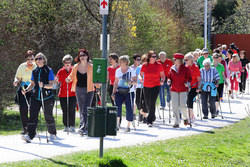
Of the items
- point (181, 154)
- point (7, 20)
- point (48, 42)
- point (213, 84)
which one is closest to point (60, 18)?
point (48, 42)

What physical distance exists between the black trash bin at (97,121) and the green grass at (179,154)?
42 cm

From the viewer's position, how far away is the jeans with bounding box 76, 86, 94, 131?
11438mm

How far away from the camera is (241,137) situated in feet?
38.0

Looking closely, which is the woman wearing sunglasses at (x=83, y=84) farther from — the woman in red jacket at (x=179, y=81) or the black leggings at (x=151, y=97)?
the woman in red jacket at (x=179, y=81)

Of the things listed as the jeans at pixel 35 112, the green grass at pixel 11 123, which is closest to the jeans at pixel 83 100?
the jeans at pixel 35 112

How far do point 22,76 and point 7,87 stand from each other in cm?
341

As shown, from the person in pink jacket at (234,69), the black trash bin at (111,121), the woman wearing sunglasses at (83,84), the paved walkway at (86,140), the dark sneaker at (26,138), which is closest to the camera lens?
the black trash bin at (111,121)

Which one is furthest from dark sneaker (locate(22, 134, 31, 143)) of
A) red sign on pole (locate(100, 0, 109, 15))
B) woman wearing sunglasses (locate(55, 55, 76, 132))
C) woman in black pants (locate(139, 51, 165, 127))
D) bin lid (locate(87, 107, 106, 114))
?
woman in black pants (locate(139, 51, 165, 127))

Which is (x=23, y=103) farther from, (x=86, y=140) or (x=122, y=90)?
(x=122, y=90)

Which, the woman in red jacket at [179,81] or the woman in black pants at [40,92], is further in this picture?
the woman in red jacket at [179,81]

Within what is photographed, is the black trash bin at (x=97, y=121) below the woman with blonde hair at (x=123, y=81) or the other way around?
below

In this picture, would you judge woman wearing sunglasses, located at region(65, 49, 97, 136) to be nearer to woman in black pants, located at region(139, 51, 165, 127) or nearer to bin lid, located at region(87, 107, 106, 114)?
woman in black pants, located at region(139, 51, 165, 127)

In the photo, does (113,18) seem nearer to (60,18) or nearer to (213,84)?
(60,18)

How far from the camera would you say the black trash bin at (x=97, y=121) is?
8227 millimetres
